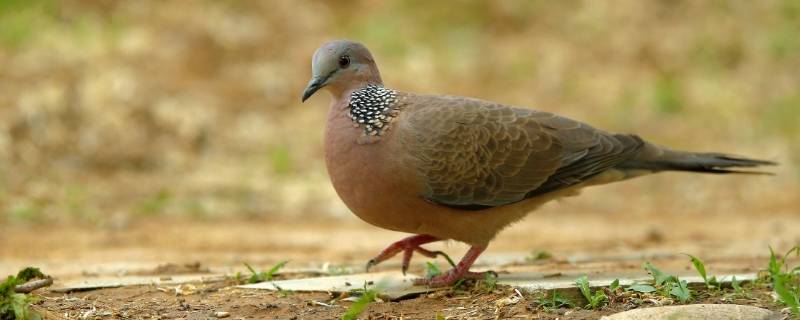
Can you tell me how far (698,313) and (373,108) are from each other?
181 cm

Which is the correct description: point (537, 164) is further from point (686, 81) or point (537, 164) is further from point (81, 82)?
point (686, 81)

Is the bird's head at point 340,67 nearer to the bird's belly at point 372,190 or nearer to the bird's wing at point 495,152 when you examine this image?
the bird's wing at point 495,152

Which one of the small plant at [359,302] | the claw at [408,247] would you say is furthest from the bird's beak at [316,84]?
the small plant at [359,302]

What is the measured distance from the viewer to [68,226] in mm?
8023

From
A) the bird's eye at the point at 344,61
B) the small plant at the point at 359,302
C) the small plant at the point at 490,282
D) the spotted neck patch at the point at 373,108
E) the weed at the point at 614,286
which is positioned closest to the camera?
the small plant at the point at 359,302

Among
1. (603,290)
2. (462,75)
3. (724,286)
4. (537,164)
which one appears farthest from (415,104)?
(462,75)

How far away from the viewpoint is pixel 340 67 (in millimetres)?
5016

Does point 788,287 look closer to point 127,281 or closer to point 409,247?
point 409,247

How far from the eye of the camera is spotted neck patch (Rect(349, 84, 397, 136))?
4730 millimetres

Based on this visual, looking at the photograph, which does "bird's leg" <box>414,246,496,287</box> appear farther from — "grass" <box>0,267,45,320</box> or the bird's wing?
"grass" <box>0,267,45,320</box>

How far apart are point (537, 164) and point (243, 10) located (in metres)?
7.99

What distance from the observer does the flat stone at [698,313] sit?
3.75m

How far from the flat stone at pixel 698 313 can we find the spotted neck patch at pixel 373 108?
4.74 ft

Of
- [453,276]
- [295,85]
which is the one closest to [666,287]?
[453,276]
